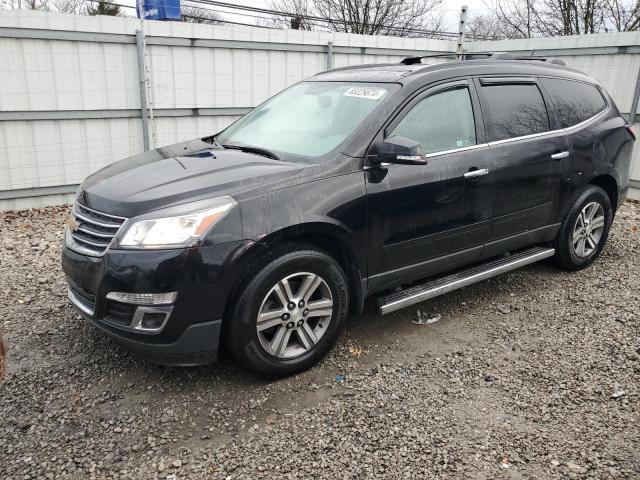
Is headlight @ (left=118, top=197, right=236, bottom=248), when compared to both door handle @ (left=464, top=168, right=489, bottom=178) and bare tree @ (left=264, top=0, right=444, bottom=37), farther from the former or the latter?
bare tree @ (left=264, top=0, right=444, bottom=37)

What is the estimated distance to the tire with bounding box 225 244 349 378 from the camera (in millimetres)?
2951

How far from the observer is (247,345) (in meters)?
2.99

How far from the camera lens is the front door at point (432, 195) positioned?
3.42 metres

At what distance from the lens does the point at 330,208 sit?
315 cm

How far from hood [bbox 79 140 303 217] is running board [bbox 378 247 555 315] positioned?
1097mm

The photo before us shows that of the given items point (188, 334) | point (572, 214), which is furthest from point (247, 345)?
point (572, 214)

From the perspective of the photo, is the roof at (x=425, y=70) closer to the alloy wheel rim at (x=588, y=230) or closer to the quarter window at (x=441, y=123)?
the quarter window at (x=441, y=123)

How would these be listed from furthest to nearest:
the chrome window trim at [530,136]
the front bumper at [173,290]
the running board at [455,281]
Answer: the chrome window trim at [530,136] → the running board at [455,281] → the front bumper at [173,290]

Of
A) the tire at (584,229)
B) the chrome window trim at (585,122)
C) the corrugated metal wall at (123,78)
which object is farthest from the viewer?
the corrugated metal wall at (123,78)

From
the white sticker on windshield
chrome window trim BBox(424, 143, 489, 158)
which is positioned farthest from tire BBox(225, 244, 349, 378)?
the white sticker on windshield

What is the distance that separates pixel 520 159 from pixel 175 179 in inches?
101

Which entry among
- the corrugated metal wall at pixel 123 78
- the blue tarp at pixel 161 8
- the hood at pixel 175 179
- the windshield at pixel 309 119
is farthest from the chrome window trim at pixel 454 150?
the blue tarp at pixel 161 8

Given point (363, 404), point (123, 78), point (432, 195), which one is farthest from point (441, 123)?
point (123, 78)

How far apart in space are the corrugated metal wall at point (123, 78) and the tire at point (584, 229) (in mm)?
3577
